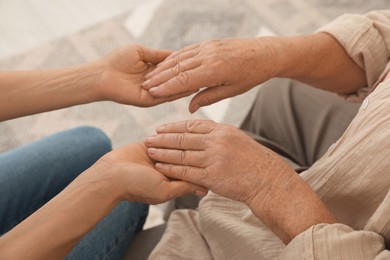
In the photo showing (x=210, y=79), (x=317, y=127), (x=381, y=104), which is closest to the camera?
(x=381, y=104)

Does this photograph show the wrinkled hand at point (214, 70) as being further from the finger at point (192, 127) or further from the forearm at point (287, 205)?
the forearm at point (287, 205)

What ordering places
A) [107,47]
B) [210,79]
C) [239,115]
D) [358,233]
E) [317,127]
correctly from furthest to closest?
Result: 1. [107,47]
2. [239,115]
3. [317,127]
4. [210,79]
5. [358,233]

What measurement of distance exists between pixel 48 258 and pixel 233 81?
0.43 m

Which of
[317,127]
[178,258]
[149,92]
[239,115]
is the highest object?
[149,92]

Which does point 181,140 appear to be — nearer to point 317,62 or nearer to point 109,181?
point 109,181

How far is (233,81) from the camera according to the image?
934mm

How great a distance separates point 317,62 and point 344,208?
0.31 metres

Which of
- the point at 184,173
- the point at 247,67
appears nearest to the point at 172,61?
the point at 247,67

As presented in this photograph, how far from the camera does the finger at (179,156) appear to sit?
81 cm

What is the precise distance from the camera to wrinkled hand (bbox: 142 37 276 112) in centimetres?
92

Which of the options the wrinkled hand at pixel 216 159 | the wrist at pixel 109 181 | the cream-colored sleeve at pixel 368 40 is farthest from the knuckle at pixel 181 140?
the cream-colored sleeve at pixel 368 40

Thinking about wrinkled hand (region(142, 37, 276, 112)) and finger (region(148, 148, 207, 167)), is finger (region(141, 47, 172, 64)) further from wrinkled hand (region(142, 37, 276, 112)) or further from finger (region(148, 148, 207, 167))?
finger (region(148, 148, 207, 167))

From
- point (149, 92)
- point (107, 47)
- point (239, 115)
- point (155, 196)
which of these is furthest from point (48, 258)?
point (107, 47)

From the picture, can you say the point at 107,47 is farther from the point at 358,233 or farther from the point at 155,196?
the point at 358,233
